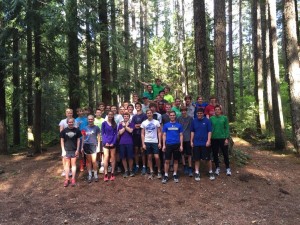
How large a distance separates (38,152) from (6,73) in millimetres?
4250

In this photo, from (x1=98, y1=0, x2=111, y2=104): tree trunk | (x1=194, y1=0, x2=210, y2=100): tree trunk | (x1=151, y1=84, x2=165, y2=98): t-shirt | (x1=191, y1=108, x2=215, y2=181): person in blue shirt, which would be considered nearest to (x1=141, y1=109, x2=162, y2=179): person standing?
(x1=191, y1=108, x2=215, y2=181): person in blue shirt

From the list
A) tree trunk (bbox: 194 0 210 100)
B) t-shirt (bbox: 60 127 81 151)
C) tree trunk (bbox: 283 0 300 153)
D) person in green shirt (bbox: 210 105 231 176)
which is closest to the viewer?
t-shirt (bbox: 60 127 81 151)

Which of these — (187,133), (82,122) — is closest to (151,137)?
(187,133)

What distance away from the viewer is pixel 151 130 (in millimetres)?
8812

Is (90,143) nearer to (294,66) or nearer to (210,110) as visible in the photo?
(210,110)

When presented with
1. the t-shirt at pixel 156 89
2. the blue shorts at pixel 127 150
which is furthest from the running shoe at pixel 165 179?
the t-shirt at pixel 156 89

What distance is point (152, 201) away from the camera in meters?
7.64

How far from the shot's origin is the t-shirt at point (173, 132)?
8.64 metres

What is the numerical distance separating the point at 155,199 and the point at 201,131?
2459 millimetres

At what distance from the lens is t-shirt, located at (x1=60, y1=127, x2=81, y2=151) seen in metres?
8.68

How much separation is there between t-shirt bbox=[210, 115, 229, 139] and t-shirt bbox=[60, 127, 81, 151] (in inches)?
164

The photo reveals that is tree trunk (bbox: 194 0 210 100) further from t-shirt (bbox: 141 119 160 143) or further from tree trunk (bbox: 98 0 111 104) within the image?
tree trunk (bbox: 98 0 111 104)

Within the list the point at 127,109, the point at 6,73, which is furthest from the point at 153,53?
the point at 127,109

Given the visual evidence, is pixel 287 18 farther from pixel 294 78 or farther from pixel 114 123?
pixel 114 123
